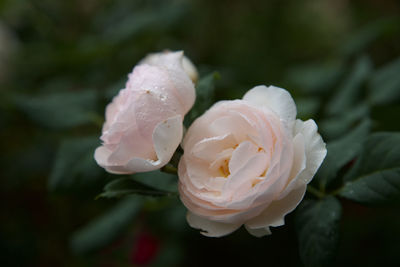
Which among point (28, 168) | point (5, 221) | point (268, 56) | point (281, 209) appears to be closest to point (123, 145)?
point (281, 209)

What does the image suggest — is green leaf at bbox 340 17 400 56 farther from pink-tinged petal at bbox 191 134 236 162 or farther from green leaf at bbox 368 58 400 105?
pink-tinged petal at bbox 191 134 236 162

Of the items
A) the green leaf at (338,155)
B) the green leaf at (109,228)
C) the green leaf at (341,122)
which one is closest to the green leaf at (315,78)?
the green leaf at (341,122)

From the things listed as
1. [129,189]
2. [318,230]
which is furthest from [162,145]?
[318,230]

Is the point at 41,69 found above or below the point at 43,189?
above

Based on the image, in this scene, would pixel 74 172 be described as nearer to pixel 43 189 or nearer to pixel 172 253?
pixel 172 253

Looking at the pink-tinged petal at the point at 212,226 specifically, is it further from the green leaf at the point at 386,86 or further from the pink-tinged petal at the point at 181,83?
the green leaf at the point at 386,86

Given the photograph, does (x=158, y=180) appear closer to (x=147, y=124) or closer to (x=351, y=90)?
(x=147, y=124)
